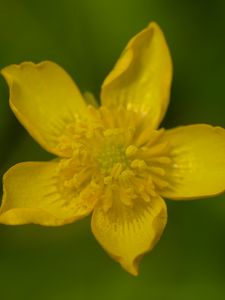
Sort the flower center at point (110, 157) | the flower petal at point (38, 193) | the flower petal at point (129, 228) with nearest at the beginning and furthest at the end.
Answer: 1. the flower petal at point (129, 228)
2. the flower petal at point (38, 193)
3. the flower center at point (110, 157)

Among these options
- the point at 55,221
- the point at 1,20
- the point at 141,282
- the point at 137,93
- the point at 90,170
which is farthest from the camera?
the point at 1,20

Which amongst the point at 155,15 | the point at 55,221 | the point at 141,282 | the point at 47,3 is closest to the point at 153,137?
the point at 55,221

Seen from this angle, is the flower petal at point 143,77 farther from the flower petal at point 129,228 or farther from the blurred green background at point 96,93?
the blurred green background at point 96,93

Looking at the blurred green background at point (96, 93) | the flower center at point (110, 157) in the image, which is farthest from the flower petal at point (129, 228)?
the blurred green background at point (96, 93)

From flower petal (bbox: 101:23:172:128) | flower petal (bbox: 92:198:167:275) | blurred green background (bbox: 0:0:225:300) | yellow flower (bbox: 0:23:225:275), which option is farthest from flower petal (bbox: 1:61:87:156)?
blurred green background (bbox: 0:0:225:300)

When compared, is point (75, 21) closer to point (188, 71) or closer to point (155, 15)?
point (155, 15)

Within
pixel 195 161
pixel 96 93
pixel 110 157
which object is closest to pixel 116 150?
pixel 110 157

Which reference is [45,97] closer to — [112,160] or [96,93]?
[112,160]
